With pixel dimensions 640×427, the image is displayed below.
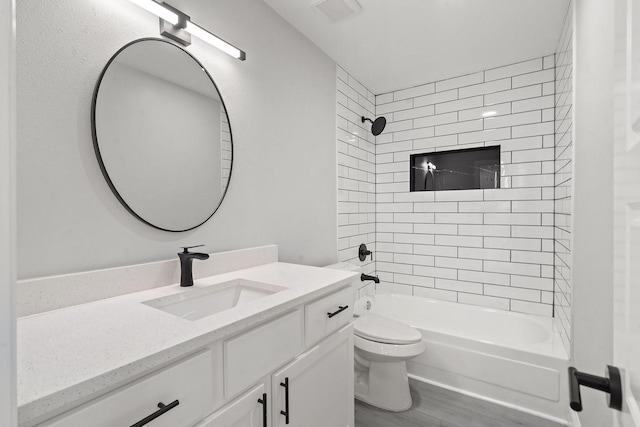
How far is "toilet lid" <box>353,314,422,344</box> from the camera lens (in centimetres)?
194

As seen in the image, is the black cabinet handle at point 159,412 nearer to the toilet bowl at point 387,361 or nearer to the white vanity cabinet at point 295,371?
the white vanity cabinet at point 295,371

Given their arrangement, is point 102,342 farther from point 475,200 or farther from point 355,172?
point 475,200

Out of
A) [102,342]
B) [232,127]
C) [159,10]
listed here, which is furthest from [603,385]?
[159,10]

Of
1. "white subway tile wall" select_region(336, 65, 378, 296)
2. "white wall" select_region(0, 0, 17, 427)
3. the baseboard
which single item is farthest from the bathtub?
"white wall" select_region(0, 0, 17, 427)

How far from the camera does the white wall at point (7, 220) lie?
1.05ft

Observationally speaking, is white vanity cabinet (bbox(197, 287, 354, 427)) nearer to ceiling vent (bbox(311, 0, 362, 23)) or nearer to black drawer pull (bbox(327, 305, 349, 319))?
black drawer pull (bbox(327, 305, 349, 319))

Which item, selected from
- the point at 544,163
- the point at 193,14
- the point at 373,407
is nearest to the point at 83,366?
the point at 193,14

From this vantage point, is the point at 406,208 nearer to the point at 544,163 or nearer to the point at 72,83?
the point at 544,163

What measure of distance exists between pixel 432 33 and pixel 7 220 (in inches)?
100

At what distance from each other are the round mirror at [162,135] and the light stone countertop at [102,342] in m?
0.41

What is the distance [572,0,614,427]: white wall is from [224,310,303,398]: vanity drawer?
103 centimetres

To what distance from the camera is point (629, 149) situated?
1.75 ft

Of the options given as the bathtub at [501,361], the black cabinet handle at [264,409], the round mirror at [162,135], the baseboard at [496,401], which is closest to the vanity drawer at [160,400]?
the black cabinet handle at [264,409]

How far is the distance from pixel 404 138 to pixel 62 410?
3.12 meters
